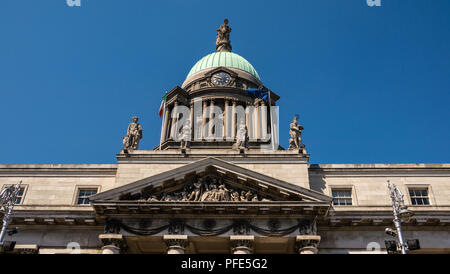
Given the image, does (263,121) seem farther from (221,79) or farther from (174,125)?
(174,125)

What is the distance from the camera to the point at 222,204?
25594 millimetres

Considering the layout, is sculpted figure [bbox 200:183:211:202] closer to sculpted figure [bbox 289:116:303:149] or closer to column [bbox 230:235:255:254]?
column [bbox 230:235:255:254]

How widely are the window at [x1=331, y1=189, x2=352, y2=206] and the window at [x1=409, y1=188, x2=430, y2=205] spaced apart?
4.32 metres

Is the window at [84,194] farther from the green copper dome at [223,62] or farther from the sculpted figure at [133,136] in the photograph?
the green copper dome at [223,62]

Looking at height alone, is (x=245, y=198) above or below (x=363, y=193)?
below

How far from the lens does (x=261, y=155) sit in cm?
3055

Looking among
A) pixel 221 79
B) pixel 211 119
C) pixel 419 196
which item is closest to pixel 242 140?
pixel 419 196

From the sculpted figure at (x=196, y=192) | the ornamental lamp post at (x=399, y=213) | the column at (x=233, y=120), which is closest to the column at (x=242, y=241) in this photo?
the sculpted figure at (x=196, y=192)

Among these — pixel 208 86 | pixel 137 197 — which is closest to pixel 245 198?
pixel 137 197

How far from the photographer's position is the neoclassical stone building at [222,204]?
25688 mm

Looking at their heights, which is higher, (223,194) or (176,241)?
(223,194)

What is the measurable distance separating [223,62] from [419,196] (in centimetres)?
3246
